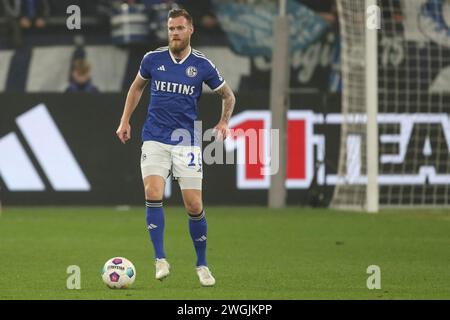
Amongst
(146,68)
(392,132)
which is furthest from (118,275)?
(392,132)

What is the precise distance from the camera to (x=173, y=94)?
9578 mm

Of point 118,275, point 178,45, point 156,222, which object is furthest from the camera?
point 156,222

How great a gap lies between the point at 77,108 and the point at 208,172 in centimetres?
225

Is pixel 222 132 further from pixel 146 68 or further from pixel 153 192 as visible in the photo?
pixel 146 68

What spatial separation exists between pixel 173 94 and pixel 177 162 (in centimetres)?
51

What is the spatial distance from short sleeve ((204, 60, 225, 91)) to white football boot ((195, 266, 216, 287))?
4.51 feet

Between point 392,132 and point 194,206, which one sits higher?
point 392,132

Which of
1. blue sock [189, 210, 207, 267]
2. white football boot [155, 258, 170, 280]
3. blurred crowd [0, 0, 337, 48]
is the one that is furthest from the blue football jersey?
blurred crowd [0, 0, 337, 48]

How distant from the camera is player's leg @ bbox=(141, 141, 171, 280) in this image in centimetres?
948

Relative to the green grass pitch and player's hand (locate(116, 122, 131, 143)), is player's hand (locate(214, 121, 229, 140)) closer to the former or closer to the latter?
player's hand (locate(116, 122, 131, 143))

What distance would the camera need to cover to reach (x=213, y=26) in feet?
71.4

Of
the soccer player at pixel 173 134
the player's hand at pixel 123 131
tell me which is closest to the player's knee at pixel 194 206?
the soccer player at pixel 173 134

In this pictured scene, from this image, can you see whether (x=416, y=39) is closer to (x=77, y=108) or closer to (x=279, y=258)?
(x=77, y=108)

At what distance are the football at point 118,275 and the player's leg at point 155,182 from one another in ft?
1.43
